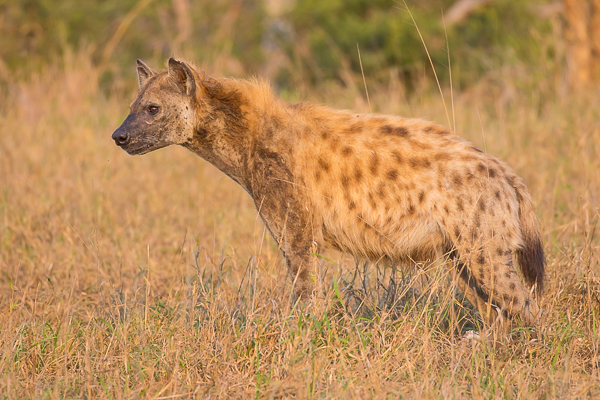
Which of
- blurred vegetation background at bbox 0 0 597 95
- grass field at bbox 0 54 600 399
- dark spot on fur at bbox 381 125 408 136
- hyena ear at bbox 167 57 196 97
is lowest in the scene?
grass field at bbox 0 54 600 399

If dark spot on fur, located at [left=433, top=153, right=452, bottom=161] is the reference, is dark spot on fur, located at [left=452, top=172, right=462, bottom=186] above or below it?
below

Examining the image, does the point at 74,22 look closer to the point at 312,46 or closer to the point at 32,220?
the point at 312,46

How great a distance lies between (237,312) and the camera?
3908 mm

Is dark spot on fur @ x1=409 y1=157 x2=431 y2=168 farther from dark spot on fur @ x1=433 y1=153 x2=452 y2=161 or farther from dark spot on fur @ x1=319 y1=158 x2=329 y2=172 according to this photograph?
dark spot on fur @ x1=319 y1=158 x2=329 y2=172

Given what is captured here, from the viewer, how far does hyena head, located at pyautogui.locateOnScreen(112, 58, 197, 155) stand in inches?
154

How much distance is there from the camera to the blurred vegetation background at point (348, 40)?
991cm

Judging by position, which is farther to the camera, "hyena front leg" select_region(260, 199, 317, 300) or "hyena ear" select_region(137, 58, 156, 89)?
"hyena ear" select_region(137, 58, 156, 89)

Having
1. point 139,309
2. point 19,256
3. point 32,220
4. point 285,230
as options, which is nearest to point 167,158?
point 32,220

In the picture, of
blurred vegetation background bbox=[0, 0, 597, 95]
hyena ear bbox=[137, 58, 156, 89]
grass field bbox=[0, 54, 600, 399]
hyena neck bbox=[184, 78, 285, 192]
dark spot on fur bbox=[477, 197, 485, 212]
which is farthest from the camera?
blurred vegetation background bbox=[0, 0, 597, 95]

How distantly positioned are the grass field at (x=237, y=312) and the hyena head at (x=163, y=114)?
65cm

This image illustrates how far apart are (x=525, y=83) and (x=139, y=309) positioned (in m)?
6.73

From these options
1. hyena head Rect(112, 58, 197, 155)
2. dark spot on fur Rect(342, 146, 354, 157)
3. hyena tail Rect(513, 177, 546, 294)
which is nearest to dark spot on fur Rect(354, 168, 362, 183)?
dark spot on fur Rect(342, 146, 354, 157)

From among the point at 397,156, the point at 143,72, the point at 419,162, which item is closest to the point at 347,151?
the point at 397,156

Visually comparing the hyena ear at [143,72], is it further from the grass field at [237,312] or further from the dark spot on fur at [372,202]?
the dark spot on fur at [372,202]
